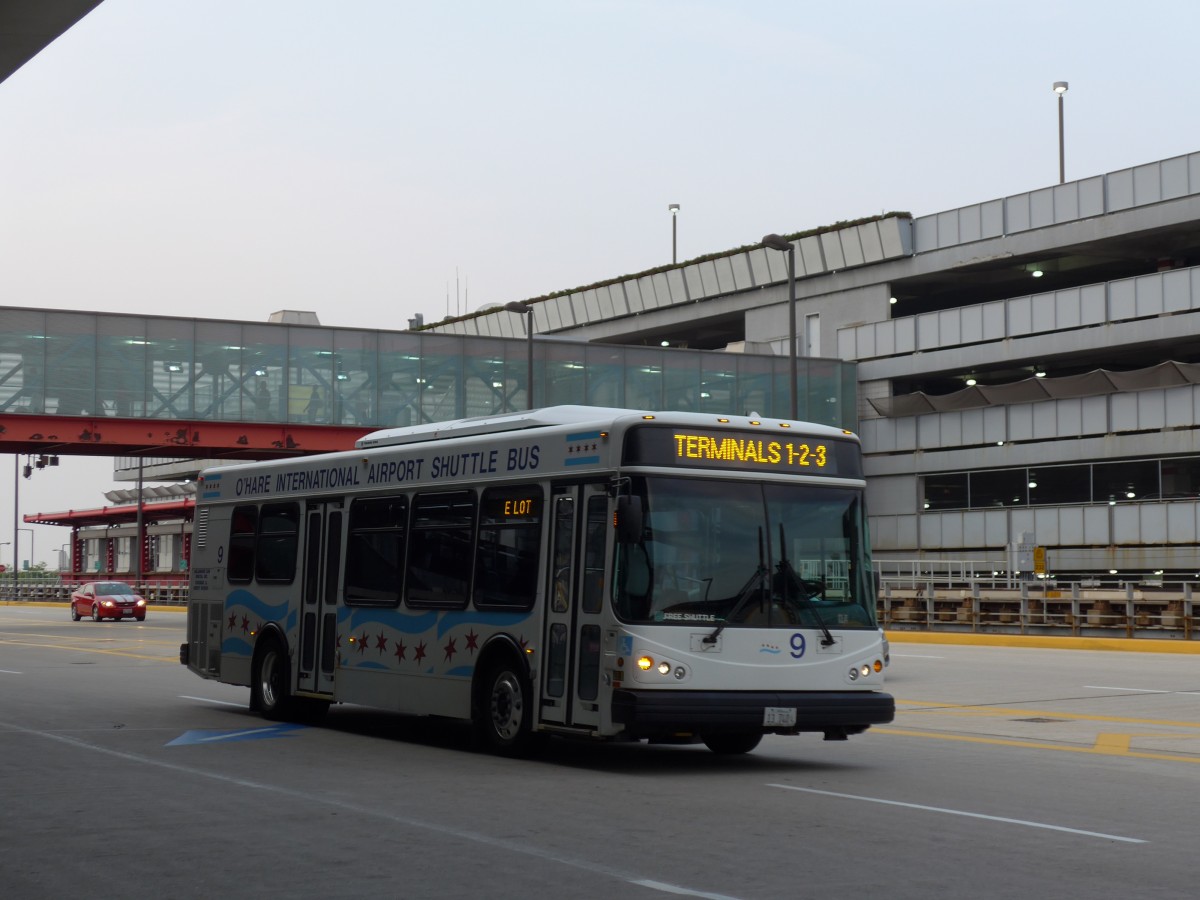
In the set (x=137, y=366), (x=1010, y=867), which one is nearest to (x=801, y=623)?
(x=1010, y=867)

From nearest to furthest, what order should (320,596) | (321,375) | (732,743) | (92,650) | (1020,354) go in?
(732,743), (320,596), (92,650), (321,375), (1020,354)

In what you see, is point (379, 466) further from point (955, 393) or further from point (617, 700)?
point (955, 393)

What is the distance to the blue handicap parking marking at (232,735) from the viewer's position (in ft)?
52.2

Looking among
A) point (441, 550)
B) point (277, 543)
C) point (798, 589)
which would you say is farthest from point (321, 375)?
point (798, 589)

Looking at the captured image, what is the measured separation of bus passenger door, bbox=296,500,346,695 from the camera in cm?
1741

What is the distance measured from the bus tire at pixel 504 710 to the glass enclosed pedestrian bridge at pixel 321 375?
36.1m

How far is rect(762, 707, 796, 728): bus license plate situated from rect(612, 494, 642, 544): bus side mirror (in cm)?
174

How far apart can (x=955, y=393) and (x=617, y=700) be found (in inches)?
2003

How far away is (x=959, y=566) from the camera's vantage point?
59656 millimetres

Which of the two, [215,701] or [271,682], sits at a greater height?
[271,682]

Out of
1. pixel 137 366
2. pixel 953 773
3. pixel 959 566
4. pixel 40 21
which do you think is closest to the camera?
pixel 40 21

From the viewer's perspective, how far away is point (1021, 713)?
19.7m

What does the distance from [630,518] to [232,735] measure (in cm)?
596

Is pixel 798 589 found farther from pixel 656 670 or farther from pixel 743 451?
pixel 656 670
